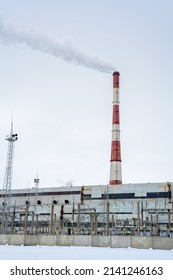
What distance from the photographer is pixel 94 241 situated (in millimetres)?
27406

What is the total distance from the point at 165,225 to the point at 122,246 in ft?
89.1

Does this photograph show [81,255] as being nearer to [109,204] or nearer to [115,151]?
[109,204]

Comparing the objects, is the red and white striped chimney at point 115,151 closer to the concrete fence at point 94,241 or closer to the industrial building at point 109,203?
the industrial building at point 109,203

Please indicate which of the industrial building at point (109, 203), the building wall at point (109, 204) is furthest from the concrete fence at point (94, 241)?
the building wall at point (109, 204)

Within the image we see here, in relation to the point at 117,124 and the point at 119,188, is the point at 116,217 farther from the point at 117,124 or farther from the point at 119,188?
the point at 117,124

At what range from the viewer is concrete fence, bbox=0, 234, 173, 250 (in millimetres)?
25453

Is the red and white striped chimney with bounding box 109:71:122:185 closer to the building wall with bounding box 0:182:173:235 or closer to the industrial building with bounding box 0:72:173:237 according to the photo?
the industrial building with bounding box 0:72:173:237

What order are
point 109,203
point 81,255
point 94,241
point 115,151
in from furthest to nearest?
1. point 115,151
2. point 109,203
3. point 94,241
4. point 81,255

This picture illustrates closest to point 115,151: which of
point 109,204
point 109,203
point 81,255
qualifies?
point 109,203

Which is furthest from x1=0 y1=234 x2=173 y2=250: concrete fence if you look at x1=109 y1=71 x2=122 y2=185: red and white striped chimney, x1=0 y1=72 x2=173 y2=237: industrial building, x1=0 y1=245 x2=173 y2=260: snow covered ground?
x1=109 y1=71 x2=122 y2=185: red and white striped chimney

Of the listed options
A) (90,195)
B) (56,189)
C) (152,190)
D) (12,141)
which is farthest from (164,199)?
(12,141)

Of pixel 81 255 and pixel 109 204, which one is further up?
pixel 109 204

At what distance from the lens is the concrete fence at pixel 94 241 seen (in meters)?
25.5

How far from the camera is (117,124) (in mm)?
63156
